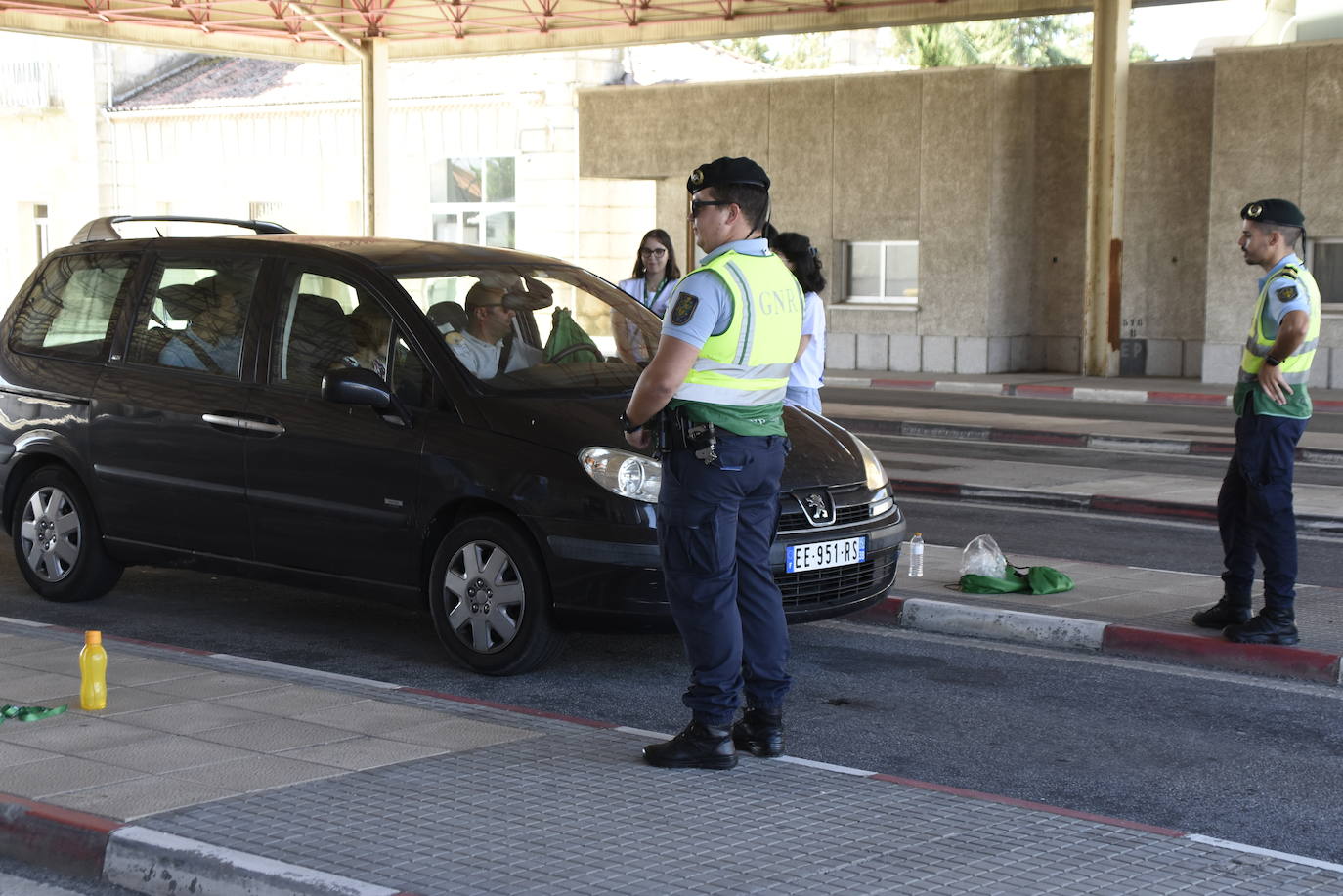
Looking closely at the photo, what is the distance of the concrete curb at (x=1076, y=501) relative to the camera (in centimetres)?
1135

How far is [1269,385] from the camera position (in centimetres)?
718

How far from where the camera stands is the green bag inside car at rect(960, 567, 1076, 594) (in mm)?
8523

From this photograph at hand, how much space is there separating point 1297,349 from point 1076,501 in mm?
5196

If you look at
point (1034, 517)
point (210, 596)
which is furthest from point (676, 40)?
point (210, 596)

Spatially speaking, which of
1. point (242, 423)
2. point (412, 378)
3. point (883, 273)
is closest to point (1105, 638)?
point (412, 378)

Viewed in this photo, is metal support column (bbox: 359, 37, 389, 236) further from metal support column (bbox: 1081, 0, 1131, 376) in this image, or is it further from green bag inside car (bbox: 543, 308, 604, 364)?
green bag inside car (bbox: 543, 308, 604, 364)

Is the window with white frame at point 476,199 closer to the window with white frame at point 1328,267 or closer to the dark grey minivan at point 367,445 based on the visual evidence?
the window with white frame at point 1328,267

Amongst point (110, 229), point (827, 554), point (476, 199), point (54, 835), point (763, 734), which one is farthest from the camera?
point (476, 199)

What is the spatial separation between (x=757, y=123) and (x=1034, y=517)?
17.4 metres

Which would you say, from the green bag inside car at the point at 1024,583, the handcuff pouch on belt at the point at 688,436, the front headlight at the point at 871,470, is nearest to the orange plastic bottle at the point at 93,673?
the handcuff pouch on belt at the point at 688,436

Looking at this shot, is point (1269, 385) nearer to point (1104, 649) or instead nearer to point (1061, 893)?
point (1104, 649)

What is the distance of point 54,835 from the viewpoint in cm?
482

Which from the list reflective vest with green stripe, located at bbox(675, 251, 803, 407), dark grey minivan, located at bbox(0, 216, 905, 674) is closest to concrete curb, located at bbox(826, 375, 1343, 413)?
dark grey minivan, located at bbox(0, 216, 905, 674)

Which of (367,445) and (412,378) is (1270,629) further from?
(367,445)
